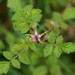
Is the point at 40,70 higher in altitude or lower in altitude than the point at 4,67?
lower

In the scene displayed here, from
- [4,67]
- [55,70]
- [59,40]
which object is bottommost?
[55,70]

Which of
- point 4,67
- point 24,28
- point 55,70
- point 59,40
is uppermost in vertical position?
point 24,28

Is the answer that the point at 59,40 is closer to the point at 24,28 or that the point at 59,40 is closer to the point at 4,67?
the point at 24,28

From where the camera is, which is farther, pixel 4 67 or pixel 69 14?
pixel 69 14

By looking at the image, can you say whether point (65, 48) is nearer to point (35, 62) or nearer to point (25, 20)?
point (25, 20)

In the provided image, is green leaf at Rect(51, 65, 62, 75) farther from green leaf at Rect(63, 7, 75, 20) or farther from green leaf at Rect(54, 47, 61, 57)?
green leaf at Rect(54, 47, 61, 57)

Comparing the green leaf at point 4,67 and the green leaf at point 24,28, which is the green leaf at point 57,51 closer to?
the green leaf at point 24,28

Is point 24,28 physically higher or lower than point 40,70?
higher

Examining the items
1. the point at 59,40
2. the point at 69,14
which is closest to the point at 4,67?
the point at 59,40

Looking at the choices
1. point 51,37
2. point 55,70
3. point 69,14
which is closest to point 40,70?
point 55,70

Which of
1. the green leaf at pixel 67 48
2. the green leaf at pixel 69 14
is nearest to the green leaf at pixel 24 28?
the green leaf at pixel 67 48

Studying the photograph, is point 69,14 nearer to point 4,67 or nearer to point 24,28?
Result: point 24,28
